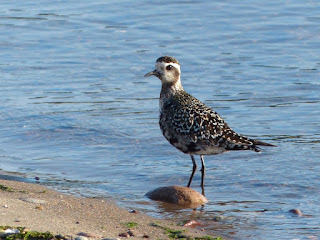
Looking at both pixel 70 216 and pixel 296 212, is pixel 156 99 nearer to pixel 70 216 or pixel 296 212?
pixel 296 212

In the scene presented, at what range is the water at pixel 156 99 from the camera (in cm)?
869

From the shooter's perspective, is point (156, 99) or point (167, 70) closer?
point (167, 70)

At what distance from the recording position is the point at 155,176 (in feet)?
30.7

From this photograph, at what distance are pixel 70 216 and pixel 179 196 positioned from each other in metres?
1.62

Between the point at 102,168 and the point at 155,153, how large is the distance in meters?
1.00

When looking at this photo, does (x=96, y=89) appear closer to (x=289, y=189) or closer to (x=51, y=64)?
(x=51, y=64)

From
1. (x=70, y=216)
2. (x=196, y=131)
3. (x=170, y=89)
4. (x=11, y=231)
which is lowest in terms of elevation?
(x=70, y=216)

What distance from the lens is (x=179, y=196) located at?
8242mm

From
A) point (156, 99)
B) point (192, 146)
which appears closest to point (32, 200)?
point (192, 146)

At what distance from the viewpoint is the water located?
869 centimetres

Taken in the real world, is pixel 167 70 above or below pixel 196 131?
above

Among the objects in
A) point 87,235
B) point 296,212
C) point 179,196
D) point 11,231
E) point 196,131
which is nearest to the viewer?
point 11,231

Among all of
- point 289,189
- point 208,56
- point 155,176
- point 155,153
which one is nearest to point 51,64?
point 208,56

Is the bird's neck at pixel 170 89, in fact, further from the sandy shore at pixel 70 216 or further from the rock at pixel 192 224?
the rock at pixel 192 224
